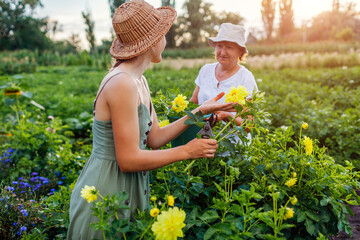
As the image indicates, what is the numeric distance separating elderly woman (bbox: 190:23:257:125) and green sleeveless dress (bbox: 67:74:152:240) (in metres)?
1.26

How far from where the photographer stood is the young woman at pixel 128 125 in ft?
3.91

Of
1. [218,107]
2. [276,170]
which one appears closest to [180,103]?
[218,107]

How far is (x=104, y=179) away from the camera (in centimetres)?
134

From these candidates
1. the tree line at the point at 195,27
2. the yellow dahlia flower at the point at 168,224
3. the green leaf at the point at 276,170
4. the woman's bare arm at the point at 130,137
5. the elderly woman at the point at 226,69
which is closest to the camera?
the yellow dahlia flower at the point at 168,224

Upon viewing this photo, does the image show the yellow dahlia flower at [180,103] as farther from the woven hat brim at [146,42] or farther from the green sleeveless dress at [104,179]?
the woven hat brim at [146,42]

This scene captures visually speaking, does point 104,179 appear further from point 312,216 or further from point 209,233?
point 312,216

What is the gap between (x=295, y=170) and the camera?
60.2 inches

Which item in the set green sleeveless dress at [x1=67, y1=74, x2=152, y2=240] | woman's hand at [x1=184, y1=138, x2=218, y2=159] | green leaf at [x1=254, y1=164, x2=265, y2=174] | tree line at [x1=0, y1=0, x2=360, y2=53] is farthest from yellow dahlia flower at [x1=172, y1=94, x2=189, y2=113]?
tree line at [x1=0, y1=0, x2=360, y2=53]

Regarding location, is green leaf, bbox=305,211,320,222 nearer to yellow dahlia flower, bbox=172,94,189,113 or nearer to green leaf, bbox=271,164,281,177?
green leaf, bbox=271,164,281,177

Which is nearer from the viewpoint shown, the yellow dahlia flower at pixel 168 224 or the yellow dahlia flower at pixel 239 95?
the yellow dahlia flower at pixel 168 224

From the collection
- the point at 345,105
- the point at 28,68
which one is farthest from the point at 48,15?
the point at 345,105

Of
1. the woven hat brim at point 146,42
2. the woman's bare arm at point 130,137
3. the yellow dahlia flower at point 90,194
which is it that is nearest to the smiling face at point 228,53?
the woven hat brim at point 146,42

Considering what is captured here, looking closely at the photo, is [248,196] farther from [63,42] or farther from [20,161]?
[63,42]

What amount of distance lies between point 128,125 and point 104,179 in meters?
0.32
